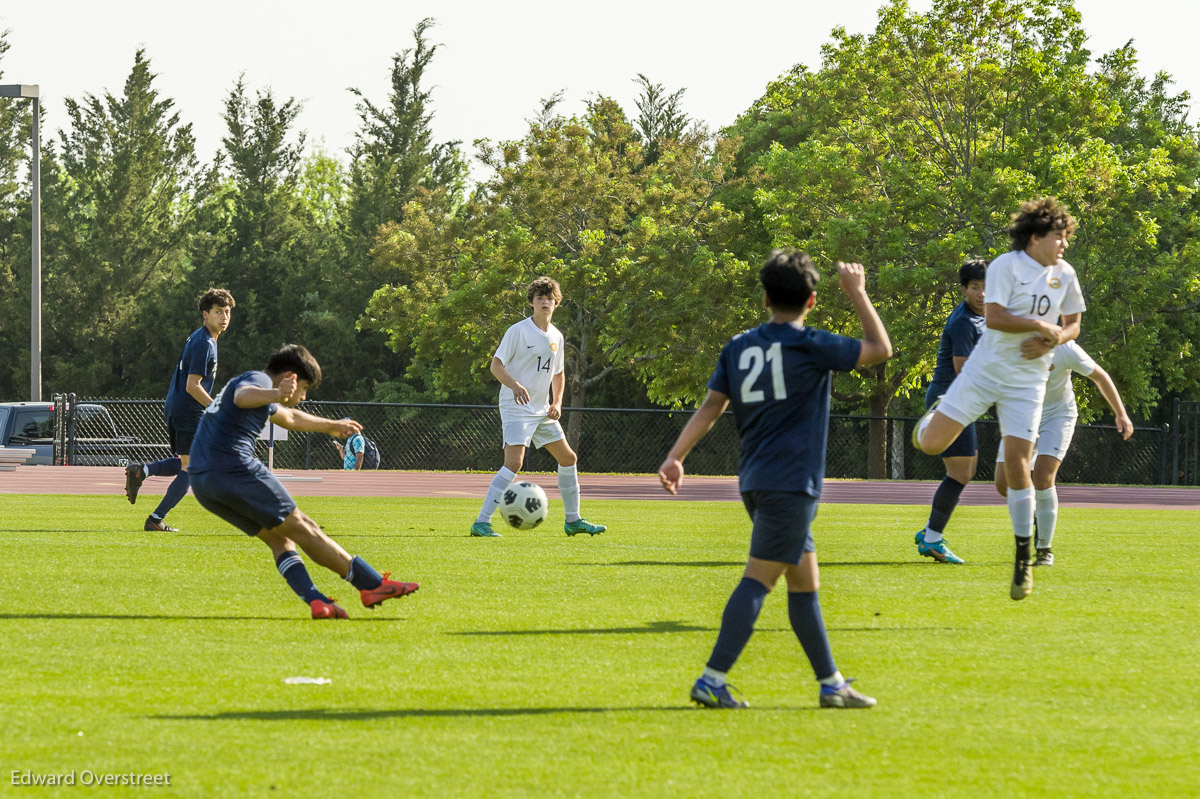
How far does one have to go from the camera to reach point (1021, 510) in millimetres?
8281

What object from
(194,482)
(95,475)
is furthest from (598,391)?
(194,482)

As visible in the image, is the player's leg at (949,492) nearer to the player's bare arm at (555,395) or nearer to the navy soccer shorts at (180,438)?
the player's bare arm at (555,395)

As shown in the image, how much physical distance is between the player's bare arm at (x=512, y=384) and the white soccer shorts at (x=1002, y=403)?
15.3 ft

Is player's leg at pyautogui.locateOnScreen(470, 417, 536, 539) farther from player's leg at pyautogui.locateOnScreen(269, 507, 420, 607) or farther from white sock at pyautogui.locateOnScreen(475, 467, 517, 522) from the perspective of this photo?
player's leg at pyautogui.locateOnScreen(269, 507, 420, 607)

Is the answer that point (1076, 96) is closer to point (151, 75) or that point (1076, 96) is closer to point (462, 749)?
point (462, 749)

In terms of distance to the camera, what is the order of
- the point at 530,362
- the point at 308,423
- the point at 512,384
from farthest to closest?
the point at 530,362 < the point at 512,384 < the point at 308,423

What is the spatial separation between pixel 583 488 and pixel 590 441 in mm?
10231

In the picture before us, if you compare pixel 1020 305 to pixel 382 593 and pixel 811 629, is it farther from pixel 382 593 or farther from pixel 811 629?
pixel 382 593

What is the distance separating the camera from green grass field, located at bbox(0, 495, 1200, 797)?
160 inches

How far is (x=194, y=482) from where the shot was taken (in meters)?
7.25

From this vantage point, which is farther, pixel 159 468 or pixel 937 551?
pixel 159 468

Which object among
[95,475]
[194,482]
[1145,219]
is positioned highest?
[1145,219]

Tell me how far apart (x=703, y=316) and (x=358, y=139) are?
2202 centimetres

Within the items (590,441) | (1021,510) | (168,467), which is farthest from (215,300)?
(590,441)
